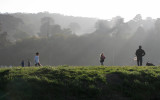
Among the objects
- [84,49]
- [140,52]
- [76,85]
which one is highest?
[84,49]

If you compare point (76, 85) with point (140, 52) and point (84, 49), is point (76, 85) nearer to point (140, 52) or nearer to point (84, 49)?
point (140, 52)

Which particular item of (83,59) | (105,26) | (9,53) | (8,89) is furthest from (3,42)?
(8,89)

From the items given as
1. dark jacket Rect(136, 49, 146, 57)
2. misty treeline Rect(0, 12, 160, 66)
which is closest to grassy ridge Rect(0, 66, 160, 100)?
dark jacket Rect(136, 49, 146, 57)

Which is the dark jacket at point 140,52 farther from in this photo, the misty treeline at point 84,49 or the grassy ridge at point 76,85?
the misty treeline at point 84,49

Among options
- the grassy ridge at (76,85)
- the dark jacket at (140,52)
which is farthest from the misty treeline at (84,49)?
the grassy ridge at (76,85)

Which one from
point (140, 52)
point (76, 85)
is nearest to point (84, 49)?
point (140, 52)

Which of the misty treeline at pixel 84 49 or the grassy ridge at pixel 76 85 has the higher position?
the misty treeline at pixel 84 49

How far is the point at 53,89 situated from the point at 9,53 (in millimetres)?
59426

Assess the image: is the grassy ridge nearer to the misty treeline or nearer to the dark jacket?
the dark jacket

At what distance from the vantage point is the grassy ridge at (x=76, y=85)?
30.4 feet

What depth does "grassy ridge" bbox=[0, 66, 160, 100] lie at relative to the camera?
926 centimetres

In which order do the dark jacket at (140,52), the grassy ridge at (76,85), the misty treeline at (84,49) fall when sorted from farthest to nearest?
the misty treeline at (84,49) → the dark jacket at (140,52) → the grassy ridge at (76,85)

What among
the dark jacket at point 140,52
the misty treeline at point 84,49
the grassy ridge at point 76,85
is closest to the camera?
the grassy ridge at point 76,85

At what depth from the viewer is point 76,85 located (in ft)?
32.7
